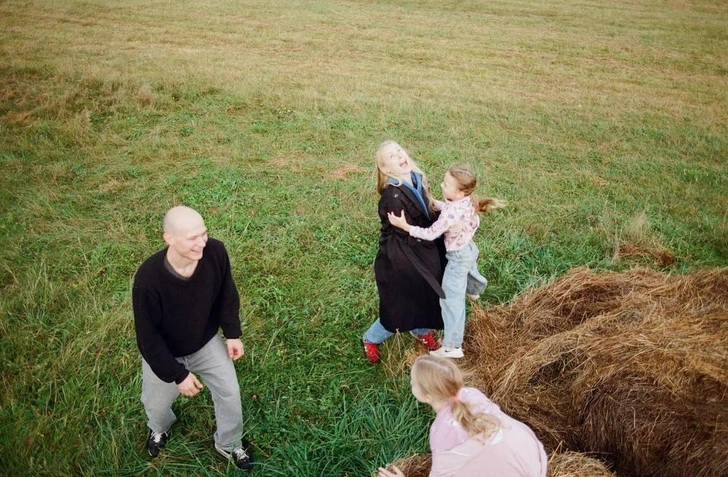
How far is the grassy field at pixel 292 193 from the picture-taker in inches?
153

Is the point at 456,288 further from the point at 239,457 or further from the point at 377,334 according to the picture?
the point at 239,457

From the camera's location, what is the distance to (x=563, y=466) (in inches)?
121

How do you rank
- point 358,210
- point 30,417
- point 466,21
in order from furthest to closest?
1. point 466,21
2. point 358,210
3. point 30,417

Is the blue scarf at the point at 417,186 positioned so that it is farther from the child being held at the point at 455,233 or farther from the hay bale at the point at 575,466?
the hay bale at the point at 575,466

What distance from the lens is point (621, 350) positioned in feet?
11.9

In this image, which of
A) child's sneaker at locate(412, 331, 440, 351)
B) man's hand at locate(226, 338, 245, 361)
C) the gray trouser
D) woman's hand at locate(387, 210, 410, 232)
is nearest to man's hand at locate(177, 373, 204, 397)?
the gray trouser

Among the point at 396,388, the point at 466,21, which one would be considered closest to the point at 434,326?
the point at 396,388

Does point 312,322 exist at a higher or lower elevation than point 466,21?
lower

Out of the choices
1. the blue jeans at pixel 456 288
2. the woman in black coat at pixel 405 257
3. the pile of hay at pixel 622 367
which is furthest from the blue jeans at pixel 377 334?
the pile of hay at pixel 622 367

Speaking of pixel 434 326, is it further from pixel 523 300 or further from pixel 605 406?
pixel 605 406

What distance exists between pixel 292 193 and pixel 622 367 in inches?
191

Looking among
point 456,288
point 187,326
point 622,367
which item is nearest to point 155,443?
point 187,326

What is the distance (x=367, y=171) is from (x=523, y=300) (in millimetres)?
3784

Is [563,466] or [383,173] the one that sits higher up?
[383,173]
